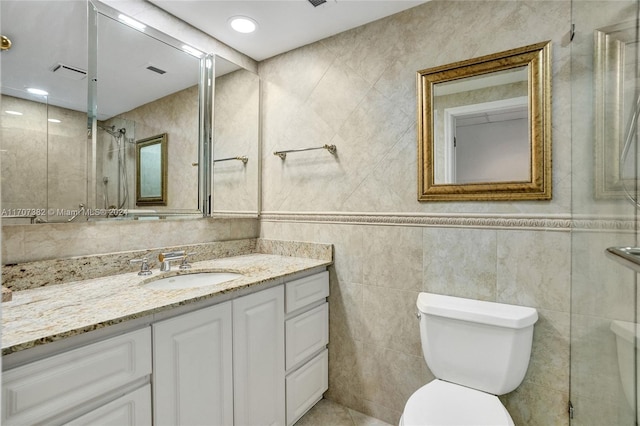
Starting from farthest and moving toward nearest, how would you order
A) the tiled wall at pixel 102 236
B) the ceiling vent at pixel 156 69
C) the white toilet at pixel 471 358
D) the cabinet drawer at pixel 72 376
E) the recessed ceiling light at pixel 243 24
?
the recessed ceiling light at pixel 243 24
the ceiling vent at pixel 156 69
the tiled wall at pixel 102 236
the white toilet at pixel 471 358
the cabinet drawer at pixel 72 376

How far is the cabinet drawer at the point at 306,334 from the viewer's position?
1.75m

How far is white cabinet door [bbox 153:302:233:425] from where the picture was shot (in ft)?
3.88

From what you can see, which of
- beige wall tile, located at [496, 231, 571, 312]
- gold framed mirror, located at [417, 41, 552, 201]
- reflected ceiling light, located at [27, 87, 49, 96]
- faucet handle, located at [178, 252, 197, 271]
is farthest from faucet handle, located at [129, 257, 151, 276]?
beige wall tile, located at [496, 231, 571, 312]

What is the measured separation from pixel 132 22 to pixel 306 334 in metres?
1.82

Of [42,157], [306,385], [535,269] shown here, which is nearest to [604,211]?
[535,269]

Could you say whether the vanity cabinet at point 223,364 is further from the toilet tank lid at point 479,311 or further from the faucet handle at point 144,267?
the toilet tank lid at point 479,311

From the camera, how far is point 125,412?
1.08 m

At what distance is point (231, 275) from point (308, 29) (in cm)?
148

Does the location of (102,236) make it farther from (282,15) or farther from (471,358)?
(471,358)

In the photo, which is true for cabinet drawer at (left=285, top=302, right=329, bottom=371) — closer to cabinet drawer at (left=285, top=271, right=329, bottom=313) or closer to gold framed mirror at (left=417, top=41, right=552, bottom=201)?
cabinet drawer at (left=285, top=271, right=329, bottom=313)

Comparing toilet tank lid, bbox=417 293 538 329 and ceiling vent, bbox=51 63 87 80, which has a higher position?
ceiling vent, bbox=51 63 87 80

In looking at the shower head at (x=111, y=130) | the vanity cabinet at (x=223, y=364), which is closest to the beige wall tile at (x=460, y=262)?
the vanity cabinet at (x=223, y=364)

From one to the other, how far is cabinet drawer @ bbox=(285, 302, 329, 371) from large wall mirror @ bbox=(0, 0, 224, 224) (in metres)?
0.87

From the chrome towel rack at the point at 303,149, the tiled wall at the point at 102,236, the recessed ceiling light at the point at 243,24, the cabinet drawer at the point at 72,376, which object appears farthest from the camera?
the chrome towel rack at the point at 303,149
